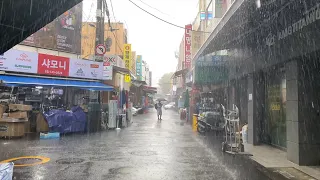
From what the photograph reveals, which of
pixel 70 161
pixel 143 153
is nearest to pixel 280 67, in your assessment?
pixel 143 153

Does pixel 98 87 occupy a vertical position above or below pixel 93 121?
above

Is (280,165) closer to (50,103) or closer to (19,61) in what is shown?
(19,61)

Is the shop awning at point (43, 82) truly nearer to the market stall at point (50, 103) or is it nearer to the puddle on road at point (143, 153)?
the market stall at point (50, 103)

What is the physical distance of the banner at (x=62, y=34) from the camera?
2653cm

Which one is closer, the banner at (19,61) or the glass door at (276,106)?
the glass door at (276,106)

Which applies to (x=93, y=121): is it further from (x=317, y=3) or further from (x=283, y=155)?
(x=317, y=3)

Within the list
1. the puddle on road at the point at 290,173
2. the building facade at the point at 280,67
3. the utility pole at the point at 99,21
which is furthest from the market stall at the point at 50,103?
the puddle on road at the point at 290,173

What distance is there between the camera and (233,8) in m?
8.55

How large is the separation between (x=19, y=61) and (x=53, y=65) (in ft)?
6.68

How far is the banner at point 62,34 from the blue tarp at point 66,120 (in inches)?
517

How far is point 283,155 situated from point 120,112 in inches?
498

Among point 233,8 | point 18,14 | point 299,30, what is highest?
point 233,8

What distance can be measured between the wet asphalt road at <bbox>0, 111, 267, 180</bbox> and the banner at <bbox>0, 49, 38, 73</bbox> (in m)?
4.94

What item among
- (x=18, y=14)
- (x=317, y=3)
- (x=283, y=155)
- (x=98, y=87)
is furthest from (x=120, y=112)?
(x=18, y=14)
